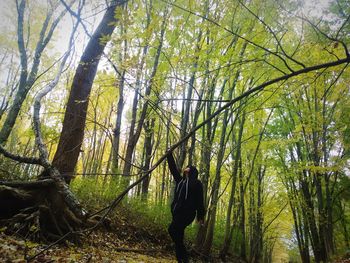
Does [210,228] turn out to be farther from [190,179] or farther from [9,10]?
[9,10]

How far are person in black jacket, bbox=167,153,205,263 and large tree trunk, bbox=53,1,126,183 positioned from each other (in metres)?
2.16

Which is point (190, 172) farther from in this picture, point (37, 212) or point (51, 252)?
point (37, 212)

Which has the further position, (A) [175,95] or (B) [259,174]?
(B) [259,174]

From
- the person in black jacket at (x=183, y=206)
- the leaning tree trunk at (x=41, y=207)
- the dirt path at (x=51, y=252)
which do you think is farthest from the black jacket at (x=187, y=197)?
the leaning tree trunk at (x=41, y=207)

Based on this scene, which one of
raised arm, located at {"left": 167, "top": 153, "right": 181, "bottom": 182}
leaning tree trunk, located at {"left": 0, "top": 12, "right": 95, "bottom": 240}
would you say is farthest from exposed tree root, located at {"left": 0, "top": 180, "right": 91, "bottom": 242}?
raised arm, located at {"left": 167, "top": 153, "right": 181, "bottom": 182}

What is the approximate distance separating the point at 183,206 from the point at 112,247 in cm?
185

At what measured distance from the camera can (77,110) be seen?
501cm

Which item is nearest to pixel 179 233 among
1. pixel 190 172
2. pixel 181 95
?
pixel 190 172

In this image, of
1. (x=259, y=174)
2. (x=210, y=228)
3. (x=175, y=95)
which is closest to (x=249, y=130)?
(x=259, y=174)

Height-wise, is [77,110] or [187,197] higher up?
[77,110]

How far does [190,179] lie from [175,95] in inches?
195

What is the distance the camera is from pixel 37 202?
3.94 m

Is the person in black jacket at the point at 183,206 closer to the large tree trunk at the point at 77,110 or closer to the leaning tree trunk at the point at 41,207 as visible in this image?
the leaning tree trunk at the point at 41,207

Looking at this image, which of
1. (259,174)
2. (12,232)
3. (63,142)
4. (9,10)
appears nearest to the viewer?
(12,232)
